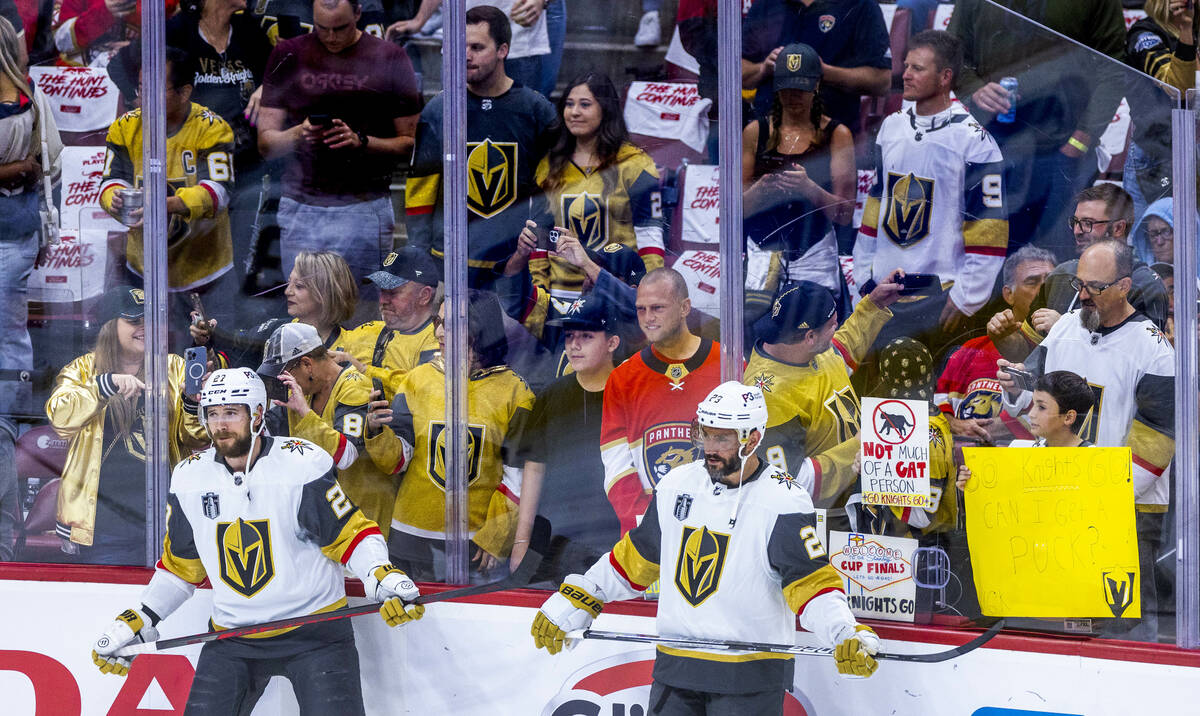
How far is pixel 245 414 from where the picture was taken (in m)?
3.76

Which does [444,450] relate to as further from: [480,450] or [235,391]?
[235,391]

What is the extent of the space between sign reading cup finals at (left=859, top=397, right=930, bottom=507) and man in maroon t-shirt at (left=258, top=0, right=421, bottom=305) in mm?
1642

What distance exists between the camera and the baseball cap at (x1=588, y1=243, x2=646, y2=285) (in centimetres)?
396

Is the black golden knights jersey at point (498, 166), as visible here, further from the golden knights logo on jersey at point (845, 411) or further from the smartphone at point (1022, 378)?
the smartphone at point (1022, 378)

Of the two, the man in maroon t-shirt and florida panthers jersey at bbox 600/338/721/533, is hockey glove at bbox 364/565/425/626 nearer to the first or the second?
florida panthers jersey at bbox 600/338/721/533

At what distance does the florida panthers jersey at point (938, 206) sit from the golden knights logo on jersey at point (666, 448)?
2.29ft

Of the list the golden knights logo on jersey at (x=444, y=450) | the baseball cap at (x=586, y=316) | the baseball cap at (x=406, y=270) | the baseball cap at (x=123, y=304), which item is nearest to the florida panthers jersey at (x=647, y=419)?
the baseball cap at (x=586, y=316)

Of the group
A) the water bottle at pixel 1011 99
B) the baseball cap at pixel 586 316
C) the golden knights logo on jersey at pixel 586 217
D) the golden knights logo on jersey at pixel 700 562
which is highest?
the water bottle at pixel 1011 99

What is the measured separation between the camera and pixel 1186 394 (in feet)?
11.3

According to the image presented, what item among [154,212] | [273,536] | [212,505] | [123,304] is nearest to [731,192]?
[273,536]

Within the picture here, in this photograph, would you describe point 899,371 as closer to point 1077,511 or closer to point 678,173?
point 1077,511

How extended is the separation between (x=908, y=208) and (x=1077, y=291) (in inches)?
20.8

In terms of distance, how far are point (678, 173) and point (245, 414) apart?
1475mm

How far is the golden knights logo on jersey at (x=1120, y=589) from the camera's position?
3479 mm
